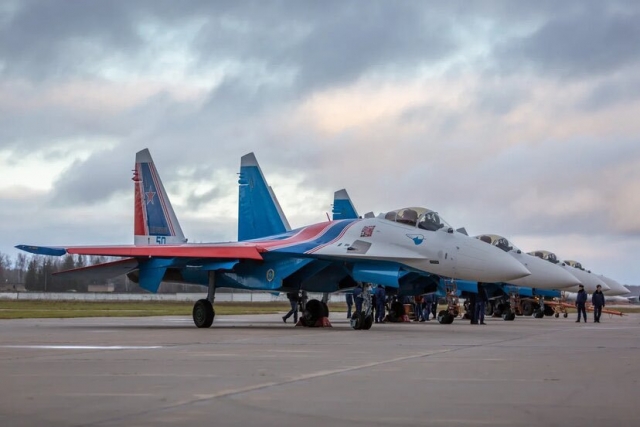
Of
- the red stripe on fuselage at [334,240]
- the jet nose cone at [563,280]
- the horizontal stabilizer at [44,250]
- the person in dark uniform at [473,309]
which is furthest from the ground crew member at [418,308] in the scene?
the horizontal stabilizer at [44,250]

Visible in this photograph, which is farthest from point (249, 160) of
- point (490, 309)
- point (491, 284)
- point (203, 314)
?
point (490, 309)

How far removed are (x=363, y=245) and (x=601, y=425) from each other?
44.1 ft

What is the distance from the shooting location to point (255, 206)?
26.5 metres

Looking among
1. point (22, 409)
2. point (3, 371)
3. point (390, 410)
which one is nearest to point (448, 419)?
point (390, 410)

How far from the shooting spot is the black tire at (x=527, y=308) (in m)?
34.9

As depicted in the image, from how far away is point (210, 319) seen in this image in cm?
1995

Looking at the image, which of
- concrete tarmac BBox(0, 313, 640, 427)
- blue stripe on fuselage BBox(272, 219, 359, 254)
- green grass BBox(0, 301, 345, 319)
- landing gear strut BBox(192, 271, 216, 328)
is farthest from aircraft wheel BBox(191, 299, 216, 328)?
green grass BBox(0, 301, 345, 319)

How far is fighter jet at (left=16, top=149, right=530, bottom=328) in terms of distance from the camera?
59.6 ft

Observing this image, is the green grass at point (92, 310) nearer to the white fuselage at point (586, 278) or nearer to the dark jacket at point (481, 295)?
the dark jacket at point (481, 295)

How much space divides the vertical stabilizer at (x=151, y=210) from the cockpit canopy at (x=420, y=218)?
27.7 feet

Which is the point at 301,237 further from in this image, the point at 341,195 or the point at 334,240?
the point at 341,195

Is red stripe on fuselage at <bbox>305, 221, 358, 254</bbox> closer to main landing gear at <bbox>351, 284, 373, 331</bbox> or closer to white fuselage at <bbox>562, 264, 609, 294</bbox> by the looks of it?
main landing gear at <bbox>351, 284, 373, 331</bbox>

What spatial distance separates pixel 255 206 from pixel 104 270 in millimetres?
5969

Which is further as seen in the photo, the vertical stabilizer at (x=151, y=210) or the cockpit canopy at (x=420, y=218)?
the vertical stabilizer at (x=151, y=210)
